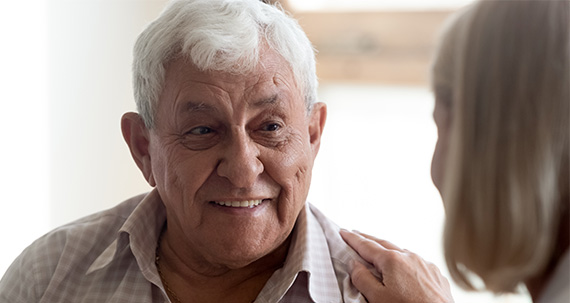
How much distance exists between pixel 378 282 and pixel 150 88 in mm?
734

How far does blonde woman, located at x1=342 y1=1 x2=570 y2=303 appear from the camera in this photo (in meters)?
1.08

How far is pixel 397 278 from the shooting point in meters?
1.55

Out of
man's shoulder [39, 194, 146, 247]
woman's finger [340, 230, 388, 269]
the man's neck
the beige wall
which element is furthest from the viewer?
the beige wall

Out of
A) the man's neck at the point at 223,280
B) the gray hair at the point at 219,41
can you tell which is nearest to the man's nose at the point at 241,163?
the gray hair at the point at 219,41

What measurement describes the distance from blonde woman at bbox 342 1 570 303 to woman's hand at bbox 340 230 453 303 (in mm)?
307

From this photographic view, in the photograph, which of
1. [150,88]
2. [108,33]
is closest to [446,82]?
[150,88]

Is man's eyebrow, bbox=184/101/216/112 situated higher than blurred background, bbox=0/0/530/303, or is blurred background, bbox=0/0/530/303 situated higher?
man's eyebrow, bbox=184/101/216/112

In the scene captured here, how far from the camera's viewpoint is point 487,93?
3.68 ft

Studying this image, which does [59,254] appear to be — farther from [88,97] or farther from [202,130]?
[88,97]

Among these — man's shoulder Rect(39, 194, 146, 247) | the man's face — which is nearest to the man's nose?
the man's face

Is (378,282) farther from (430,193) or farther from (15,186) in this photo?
(15,186)

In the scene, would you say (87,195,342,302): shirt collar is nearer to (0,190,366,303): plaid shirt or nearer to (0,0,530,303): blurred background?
(0,190,366,303): plaid shirt

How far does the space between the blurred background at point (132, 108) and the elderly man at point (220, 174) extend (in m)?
0.90

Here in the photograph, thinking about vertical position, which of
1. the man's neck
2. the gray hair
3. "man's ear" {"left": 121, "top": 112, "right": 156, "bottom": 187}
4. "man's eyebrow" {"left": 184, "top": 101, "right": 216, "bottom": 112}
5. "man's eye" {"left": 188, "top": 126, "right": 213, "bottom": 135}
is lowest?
the man's neck
